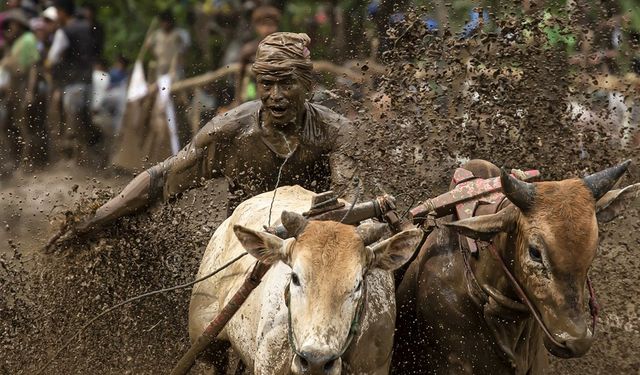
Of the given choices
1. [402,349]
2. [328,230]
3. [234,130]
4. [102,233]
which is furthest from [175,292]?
[328,230]

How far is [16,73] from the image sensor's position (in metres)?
14.9

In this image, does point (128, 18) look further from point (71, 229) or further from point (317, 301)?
point (317, 301)

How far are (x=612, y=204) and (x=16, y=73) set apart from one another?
9818mm

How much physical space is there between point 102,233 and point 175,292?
0.58m

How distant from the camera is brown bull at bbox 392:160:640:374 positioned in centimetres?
600

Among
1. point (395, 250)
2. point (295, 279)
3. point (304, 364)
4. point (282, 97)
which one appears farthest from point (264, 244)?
point (282, 97)

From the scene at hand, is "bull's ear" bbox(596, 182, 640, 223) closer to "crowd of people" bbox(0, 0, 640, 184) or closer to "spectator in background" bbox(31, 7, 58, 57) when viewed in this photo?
"crowd of people" bbox(0, 0, 640, 184)

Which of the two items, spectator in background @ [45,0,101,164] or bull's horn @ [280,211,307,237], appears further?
spectator in background @ [45,0,101,164]

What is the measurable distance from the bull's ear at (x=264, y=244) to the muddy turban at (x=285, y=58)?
1.70 meters

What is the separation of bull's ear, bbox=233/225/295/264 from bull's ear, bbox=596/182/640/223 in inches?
56.7

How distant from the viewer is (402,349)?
703cm

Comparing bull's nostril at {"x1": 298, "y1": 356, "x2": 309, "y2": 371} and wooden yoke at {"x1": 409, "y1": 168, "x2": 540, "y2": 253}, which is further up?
bull's nostril at {"x1": 298, "y1": 356, "x2": 309, "y2": 371}

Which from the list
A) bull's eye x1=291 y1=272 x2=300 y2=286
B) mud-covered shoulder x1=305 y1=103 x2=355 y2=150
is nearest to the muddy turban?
mud-covered shoulder x1=305 y1=103 x2=355 y2=150

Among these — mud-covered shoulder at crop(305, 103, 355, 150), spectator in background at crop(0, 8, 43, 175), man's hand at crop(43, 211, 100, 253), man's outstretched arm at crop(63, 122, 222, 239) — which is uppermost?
mud-covered shoulder at crop(305, 103, 355, 150)
